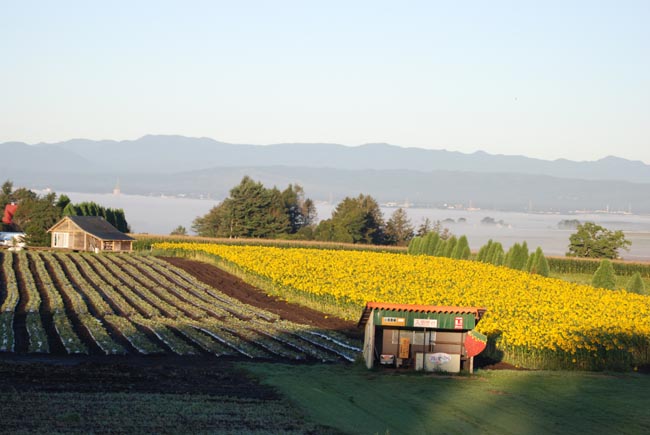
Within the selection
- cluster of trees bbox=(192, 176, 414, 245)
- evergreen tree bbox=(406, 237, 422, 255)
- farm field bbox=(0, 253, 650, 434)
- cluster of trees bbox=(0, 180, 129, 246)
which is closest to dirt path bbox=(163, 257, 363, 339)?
farm field bbox=(0, 253, 650, 434)

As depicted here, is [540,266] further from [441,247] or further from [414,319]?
[414,319]

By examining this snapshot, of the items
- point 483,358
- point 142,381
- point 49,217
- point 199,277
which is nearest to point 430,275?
point 199,277

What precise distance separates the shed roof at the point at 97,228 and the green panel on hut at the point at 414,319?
177 feet

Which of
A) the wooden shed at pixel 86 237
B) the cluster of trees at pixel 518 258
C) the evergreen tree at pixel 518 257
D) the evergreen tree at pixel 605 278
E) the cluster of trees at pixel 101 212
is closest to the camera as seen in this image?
the evergreen tree at pixel 605 278

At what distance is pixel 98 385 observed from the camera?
65.0 ft

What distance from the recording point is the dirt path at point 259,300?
117 feet

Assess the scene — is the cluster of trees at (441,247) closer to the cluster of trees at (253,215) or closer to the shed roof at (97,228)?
the shed roof at (97,228)

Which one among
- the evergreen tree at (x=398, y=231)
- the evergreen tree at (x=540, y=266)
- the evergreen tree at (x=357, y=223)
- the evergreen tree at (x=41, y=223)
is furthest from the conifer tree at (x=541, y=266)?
the evergreen tree at (x=398, y=231)

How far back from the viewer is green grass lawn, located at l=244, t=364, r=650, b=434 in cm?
1700

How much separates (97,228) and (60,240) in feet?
11.3

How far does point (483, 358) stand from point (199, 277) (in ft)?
89.6

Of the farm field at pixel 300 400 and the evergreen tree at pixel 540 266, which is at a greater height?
the evergreen tree at pixel 540 266

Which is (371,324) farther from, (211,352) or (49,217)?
(49,217)

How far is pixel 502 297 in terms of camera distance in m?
40.2
